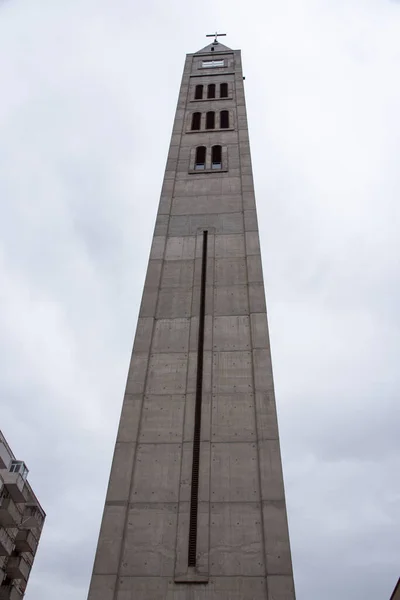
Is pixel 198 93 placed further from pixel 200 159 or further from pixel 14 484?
pixel 14 484

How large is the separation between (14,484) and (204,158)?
2771 cm

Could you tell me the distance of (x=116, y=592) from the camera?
1447 cm

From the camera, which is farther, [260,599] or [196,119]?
[196,119]

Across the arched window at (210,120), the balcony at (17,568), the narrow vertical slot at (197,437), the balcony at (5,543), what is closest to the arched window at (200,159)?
the arched window at (210,120)

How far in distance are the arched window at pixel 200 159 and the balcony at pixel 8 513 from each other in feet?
92.8

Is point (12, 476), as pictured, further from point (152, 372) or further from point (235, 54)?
point (235, 54)

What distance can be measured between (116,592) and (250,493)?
480cm

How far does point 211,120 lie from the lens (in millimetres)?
35688

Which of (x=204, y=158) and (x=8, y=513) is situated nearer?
(x=204, y=158)

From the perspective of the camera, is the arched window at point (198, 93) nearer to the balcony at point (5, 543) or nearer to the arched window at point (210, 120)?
the arched window at point (210, 120)

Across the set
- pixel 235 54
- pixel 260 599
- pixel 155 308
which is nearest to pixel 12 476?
pixel 155 308

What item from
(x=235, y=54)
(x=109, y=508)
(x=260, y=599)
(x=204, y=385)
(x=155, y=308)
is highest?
(x=235, y=54)

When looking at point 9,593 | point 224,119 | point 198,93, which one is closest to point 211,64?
point 198,93

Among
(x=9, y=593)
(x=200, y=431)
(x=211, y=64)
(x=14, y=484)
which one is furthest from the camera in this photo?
(x=211, y=64)
